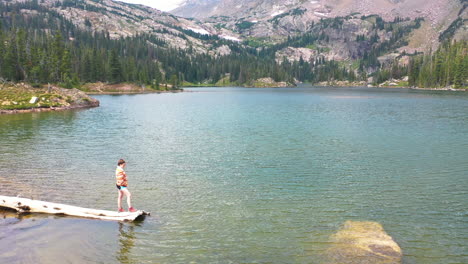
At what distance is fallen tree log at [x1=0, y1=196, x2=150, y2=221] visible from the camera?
73.2 ft

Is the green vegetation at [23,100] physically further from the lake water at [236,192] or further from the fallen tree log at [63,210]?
the fallen tree log at [63,210]

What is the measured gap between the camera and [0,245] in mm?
18688

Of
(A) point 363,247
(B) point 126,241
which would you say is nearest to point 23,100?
(B) point 126,241

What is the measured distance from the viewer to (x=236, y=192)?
28891 mm

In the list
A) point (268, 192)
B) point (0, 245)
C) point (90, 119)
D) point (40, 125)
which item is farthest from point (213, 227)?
point (90, 119)

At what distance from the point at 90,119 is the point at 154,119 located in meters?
14.5

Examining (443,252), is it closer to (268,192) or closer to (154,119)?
(268,192)

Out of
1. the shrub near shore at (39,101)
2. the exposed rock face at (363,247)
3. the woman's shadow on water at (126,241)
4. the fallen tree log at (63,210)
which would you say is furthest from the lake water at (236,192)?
the shrub near shore at (39,101)

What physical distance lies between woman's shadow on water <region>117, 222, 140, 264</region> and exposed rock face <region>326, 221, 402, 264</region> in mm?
10810

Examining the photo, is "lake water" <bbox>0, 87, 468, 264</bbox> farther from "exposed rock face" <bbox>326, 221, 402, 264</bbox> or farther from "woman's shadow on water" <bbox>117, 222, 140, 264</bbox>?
"exposed rock face" <bbox>326, 221, 402, 264</bbox>

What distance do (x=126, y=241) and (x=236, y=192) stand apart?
1120cm

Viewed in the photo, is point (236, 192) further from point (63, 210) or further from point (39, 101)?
point (39, 101)

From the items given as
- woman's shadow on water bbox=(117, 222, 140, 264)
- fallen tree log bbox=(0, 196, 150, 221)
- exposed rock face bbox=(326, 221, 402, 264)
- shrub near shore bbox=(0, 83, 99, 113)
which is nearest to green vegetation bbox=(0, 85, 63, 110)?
shrub near shore bbox=(0, 83, 99, 113)

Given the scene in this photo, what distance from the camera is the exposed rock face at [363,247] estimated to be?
694 inches
